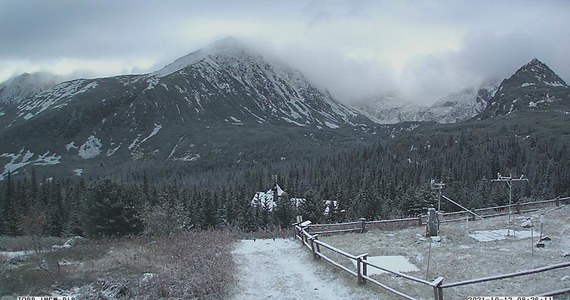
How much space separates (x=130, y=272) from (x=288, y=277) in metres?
6.17

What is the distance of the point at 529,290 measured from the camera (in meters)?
14.7

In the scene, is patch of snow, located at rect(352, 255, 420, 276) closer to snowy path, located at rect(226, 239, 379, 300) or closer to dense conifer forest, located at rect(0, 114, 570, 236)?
snowy path, located at rect(226, 239, 379, 300)

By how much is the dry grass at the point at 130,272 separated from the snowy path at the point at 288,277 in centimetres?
74

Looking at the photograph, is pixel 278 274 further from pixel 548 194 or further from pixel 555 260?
pixel 548 194

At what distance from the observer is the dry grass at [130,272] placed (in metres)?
15.1

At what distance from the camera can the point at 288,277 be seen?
707 inches

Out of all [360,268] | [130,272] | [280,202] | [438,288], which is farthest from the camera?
[280,202]

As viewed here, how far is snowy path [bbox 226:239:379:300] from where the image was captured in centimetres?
1573

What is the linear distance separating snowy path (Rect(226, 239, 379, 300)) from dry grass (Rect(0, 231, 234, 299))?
2.44 feet

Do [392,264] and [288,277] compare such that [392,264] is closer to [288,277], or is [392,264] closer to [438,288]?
[288,277]

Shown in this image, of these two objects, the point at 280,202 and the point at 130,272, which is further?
the point at 280,202

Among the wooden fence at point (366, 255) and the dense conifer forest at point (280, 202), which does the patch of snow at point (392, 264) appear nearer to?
the wooden fence at point (366, 255)

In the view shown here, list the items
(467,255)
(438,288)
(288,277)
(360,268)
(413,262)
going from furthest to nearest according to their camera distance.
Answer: (467,255) < (413,262) < (288,277) < (360,268) < (438,288)

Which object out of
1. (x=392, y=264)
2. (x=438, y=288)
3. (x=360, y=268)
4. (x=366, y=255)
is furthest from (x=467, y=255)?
(x=438, y=288)
